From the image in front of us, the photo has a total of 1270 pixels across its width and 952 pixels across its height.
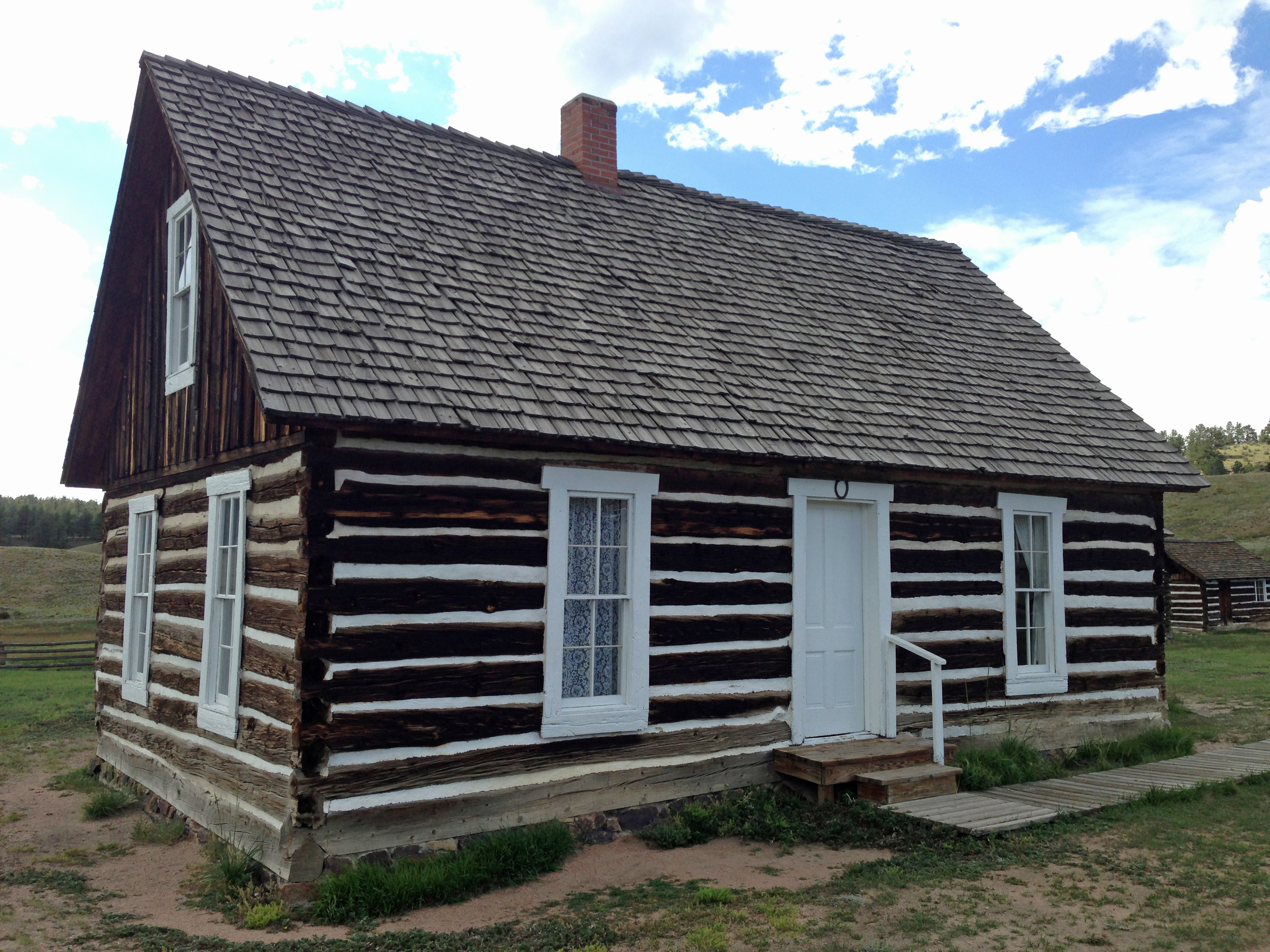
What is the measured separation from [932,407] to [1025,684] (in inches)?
121

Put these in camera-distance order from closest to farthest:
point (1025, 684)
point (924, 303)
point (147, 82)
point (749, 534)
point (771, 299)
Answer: point (749, 534), point (147, 82), point (1025, 684), point (771, 299), point (924, 303)

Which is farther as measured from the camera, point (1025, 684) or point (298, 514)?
point (1025, 684)

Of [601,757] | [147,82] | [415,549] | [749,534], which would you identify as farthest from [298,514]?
[147,82]

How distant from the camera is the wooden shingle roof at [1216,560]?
32031mm

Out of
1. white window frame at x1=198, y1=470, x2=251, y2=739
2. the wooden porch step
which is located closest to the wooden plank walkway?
the wooden porch step

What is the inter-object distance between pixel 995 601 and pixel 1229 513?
61526 mm

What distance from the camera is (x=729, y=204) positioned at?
1316 centimetres

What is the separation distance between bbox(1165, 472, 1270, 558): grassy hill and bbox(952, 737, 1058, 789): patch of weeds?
4834 cm

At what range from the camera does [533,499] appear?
24.7ft

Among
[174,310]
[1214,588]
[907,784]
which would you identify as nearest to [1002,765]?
[907,784]

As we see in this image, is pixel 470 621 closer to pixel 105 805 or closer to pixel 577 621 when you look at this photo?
pixel 577 621

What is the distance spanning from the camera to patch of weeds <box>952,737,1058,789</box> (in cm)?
872

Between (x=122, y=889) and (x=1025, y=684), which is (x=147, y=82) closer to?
(x=122, y=889)

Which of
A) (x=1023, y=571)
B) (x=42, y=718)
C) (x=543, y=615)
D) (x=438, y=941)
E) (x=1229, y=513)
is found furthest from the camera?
(x=1229, y=513)
